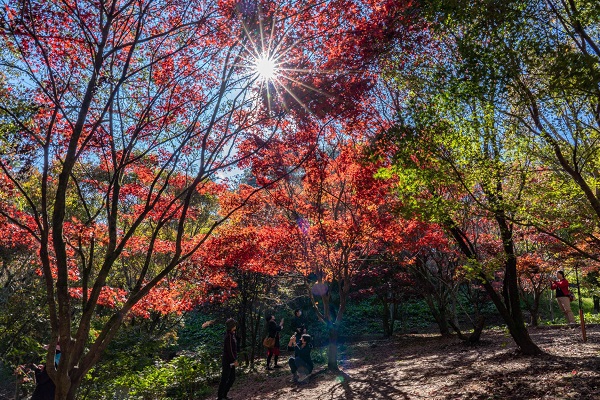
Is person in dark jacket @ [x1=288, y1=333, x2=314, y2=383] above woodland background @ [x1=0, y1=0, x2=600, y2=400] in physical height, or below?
below

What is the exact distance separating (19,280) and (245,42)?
438 inches

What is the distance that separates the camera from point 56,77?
204 inches

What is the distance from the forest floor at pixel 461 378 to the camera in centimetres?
468

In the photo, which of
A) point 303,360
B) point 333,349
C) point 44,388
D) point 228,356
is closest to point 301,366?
point 303,360

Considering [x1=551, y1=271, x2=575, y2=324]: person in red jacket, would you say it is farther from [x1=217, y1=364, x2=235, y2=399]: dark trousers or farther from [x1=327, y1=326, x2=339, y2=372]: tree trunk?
[x1=217, y1=364, x2=235, y2=399]: dark trousers

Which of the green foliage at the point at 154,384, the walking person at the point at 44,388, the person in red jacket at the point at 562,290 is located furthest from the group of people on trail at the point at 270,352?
the person in red jacket at the point at 562,290

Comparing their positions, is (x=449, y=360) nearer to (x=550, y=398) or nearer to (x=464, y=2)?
(x=550, y=398)

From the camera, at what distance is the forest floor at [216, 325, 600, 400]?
4676 millimetres

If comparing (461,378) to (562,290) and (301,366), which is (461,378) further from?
(562,290)

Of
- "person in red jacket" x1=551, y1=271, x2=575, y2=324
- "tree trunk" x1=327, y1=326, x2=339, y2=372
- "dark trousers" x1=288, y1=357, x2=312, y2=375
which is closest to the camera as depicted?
"dark trousers" x1=288, y1=357, x2=312, y2=375

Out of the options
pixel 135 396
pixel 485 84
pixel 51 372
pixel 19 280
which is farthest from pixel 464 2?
pixel 19 280

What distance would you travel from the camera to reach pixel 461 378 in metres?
5.94

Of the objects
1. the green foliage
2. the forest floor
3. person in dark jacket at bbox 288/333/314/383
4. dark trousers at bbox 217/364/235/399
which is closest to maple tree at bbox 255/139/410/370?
person in dark jacket at bbox 288/333/314/383

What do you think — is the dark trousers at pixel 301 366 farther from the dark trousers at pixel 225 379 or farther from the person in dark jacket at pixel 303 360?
the dark trousers at pixel 225 379
